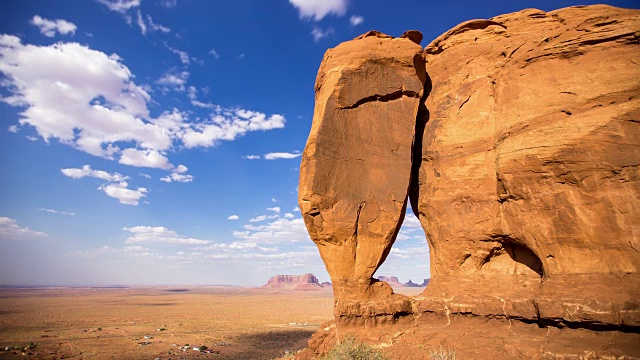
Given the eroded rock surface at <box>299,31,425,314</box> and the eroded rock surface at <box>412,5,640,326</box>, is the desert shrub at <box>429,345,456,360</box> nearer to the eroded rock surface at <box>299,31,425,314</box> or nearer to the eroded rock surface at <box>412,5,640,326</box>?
the eroded rock surface at <box>412,5,640,326</box>

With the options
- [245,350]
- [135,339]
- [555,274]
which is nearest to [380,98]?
[555,274]

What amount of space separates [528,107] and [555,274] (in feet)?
15.7

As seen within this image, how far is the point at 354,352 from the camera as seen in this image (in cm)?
1023

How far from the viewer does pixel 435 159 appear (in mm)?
13438

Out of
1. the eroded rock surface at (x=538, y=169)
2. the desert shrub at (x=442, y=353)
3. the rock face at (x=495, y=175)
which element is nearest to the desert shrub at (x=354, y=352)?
the rock face at (x=495, y=175)

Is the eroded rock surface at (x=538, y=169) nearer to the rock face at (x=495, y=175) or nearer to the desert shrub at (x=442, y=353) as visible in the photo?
the rock face at (x=495, y=175)

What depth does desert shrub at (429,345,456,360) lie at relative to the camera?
9.73 meters

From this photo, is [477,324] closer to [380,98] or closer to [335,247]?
[335,247]

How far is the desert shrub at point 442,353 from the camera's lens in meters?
9.73

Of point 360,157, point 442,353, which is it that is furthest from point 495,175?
point 442,353

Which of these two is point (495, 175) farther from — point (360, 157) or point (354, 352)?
point (354, 352)

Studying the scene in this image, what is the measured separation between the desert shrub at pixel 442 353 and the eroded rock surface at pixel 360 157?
2.57 meters

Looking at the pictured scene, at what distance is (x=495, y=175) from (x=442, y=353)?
220 inches

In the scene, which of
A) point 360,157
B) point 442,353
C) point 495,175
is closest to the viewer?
point 442,353
